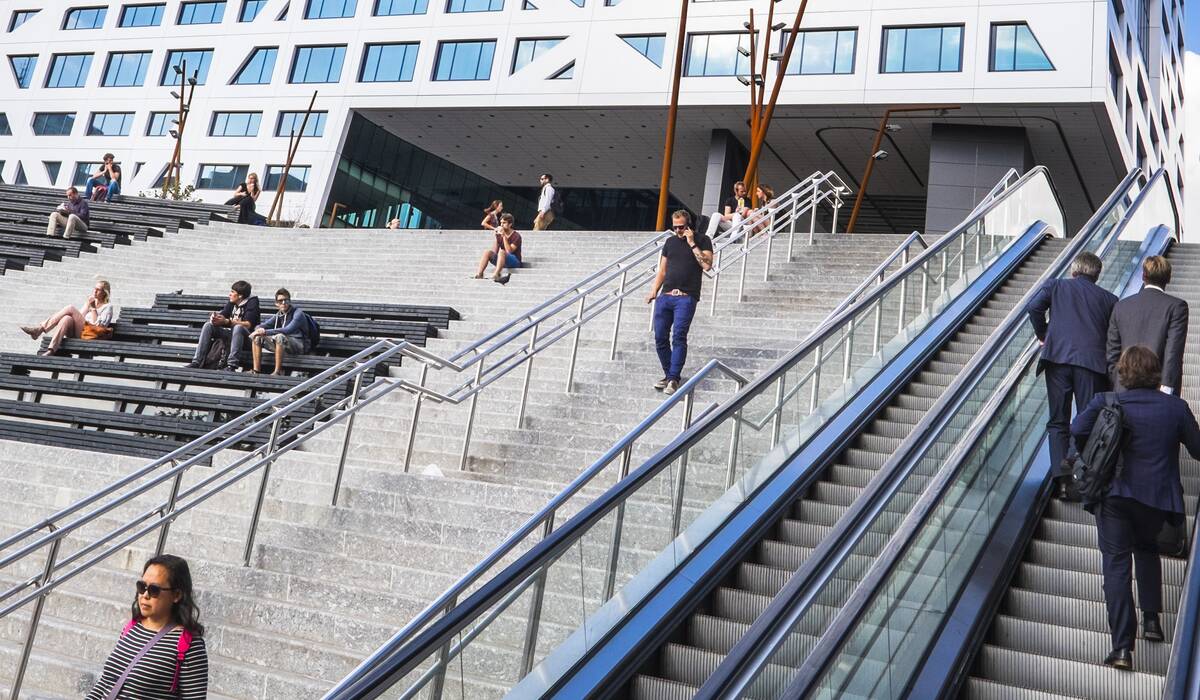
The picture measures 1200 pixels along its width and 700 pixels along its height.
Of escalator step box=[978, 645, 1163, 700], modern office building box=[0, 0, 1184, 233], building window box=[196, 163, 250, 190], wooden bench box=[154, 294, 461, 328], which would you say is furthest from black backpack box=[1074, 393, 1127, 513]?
building window box=[196, 163, 250, 190]

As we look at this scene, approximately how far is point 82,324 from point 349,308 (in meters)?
3.54

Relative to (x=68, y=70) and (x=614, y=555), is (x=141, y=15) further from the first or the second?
(x=614, y=555)

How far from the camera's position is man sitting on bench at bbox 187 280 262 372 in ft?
40.8

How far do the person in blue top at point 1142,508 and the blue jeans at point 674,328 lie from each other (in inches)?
196

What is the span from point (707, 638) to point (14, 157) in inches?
1940

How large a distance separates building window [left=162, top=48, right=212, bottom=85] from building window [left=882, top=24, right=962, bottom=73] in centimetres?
2642

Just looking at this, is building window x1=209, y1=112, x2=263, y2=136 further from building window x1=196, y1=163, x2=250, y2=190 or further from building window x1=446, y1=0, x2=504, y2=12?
building window x1=446, y1=0, x2=504, y2=12

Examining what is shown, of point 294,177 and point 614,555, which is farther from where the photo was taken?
point 294,177

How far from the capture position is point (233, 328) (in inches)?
492

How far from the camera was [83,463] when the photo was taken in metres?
9.45

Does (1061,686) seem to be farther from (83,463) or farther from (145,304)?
(145,304)

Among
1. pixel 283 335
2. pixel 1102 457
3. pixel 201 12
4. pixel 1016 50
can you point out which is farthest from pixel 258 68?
pixel 1102 457

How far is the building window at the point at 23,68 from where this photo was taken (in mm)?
47062

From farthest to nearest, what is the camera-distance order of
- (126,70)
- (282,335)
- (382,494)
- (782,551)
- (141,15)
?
1. (141,15)
2. (126,70)
3. (282,335)
4. (382,494)
5. (782,551)
